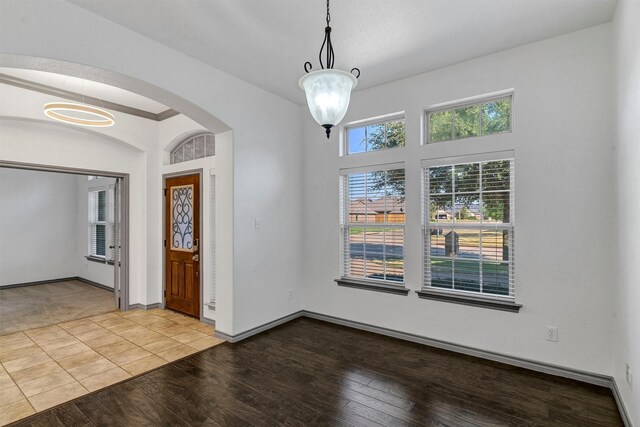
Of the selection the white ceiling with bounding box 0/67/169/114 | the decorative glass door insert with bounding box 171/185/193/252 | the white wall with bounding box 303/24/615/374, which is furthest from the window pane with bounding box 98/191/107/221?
the white wall with bounding box 303/24/615/374

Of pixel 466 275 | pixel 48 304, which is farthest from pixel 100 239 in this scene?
pixel 466 275

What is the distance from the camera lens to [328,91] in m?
2.02

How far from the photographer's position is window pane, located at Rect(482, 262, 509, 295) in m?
3.20

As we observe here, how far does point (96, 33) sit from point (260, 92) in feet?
6.15

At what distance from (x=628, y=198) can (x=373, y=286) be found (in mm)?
2558

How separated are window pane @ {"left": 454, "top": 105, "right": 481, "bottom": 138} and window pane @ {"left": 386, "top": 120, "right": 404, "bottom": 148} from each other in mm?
632

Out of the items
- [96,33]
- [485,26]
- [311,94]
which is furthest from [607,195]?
[96,33]

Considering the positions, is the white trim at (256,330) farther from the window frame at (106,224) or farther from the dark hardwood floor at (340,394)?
the window frame at (106,224)

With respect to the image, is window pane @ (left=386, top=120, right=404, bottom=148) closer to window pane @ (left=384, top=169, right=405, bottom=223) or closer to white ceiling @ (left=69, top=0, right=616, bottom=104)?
window pane @ (left=384, top=169, right=405, bottom=223)

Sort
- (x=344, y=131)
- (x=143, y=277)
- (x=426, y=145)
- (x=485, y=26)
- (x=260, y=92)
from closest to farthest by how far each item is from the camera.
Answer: (x=485, y=26) → (x=426, y=145) → (x=260, y=92) → (x=344, y=131) → (x=143, y=277)

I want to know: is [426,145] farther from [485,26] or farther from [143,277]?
[143,277]

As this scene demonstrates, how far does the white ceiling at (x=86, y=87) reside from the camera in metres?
3.72

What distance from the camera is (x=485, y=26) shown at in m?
2.75

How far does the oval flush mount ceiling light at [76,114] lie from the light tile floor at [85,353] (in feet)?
8.78
